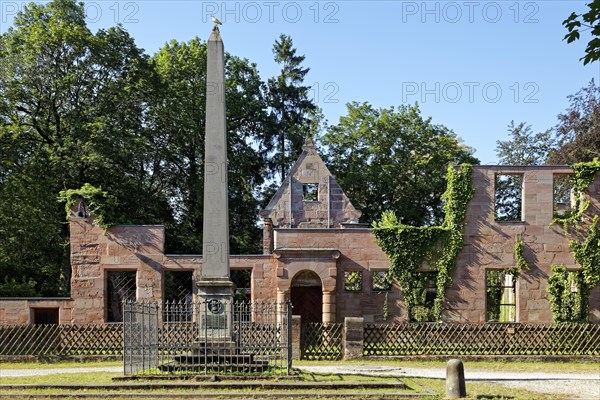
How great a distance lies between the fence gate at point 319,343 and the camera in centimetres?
2281

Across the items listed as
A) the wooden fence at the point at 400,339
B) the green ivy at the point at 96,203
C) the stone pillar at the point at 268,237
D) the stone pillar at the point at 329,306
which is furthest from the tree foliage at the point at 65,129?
the stone pillar at the point at 329,306

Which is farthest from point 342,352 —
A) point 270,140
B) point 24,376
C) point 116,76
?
point 270,140

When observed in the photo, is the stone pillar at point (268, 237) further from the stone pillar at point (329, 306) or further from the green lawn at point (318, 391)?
the green lawn at point (318, 391)

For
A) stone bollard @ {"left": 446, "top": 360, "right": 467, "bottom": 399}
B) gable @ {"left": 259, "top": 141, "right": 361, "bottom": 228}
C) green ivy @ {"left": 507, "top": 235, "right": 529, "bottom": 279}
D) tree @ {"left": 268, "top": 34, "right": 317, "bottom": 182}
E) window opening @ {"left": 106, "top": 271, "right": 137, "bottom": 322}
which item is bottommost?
window opening @ {"left": 106, "top": 271, "right": 137, "bottom": 322}

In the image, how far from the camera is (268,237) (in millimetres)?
33125

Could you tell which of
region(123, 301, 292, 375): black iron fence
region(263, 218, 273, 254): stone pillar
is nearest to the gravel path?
region(123, 301, 292, 375): black iron fence

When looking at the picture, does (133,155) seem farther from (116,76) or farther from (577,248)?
(577,248)

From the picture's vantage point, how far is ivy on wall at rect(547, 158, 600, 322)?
28094mm

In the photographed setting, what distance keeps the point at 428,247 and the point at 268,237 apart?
7.70 meters

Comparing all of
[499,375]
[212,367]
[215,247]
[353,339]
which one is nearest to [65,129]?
[353,339]

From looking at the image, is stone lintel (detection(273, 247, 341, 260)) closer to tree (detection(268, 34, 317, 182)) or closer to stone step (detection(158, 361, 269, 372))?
stone step (detection(158, 361, 269, 372))

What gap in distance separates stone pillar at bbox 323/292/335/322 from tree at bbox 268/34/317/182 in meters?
19.8

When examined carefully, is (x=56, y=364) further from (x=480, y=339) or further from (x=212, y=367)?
(x=480, y=339)

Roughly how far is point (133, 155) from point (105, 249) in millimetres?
10814
